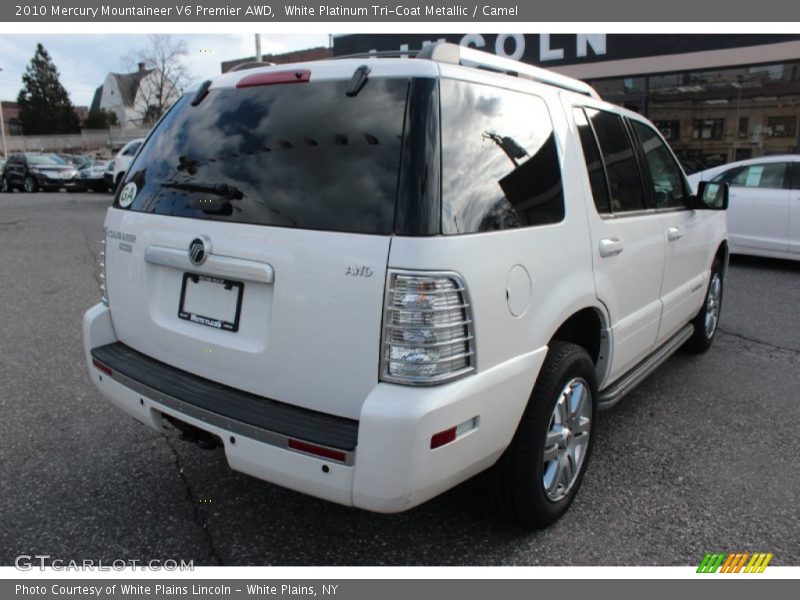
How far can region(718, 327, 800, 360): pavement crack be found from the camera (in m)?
5.36

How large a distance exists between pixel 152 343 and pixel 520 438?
1639mm

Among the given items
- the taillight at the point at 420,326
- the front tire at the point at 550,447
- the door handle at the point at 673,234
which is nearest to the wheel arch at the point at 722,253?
the door handle at the point at 673,234

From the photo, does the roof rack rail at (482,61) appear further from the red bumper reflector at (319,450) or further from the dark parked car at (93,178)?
the dark parked car at (93,178)

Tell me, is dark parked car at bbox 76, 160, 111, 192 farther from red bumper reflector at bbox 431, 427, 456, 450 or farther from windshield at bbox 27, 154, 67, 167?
red bumper reflector at bbox 431, 427, 456, 450

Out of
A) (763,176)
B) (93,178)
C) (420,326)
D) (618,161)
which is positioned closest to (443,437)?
(420,326)

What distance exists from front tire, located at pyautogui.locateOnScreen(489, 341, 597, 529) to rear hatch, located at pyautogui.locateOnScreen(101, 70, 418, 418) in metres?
0.77

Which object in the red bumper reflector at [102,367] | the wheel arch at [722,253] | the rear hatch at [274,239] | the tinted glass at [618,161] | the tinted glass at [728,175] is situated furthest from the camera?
the tinted glass at [728,175]

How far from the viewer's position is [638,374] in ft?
12.2

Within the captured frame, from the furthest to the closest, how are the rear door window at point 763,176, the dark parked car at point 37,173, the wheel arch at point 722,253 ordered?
the dark parked car at point 37,173
the rear door window at point 763,176
the wheel arch at point 722,253

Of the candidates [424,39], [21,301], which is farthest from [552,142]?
[424,39]

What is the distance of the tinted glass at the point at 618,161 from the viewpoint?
11.0 feet

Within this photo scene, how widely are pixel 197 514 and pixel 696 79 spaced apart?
1419 cm

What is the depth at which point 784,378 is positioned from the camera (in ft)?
15.6

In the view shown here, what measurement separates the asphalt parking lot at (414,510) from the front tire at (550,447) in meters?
0.14
